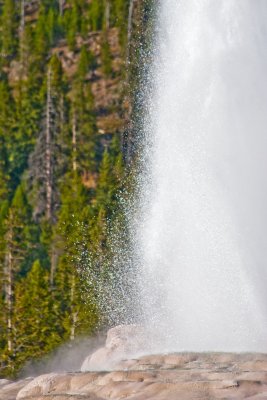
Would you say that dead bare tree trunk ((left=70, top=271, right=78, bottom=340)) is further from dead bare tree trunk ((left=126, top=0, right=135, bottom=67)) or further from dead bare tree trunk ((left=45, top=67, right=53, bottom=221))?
dead bare tree trunk ((left=126, top=0, right=135, bottom=67))

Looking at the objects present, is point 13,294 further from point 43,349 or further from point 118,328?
point 118,328

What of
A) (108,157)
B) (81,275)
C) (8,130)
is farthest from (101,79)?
(81,275)

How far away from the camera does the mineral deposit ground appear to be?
22.8m

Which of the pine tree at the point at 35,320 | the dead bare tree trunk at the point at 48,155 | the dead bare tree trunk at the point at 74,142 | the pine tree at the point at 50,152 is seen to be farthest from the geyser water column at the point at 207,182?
the dead bare tree trunk at the point at 74,142

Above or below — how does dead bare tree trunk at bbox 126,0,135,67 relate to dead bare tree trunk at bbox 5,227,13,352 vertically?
above

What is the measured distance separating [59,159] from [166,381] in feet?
200

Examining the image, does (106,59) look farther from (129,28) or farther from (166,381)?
(166,381)

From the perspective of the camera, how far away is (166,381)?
78.5ft

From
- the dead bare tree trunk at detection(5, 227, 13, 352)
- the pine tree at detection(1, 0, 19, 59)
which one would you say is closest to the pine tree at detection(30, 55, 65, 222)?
the dead bare tree trunk at detection(5, 227, 13, 352)

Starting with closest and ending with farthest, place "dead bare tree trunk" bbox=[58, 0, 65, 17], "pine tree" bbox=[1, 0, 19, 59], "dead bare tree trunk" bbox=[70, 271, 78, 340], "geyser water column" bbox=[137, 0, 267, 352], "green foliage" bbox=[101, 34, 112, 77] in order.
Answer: "geyser water column" bbox=[137, 0, 267, 352], "dead bare tree trunk" bbox=[70, 271, 78, 340], "green foliage" bbox=[101, 34, 112, 77], "pine tree" bbox=[1, 0, 19, 59], "dead bare tree trunk" bbox=[58, 0, 65, 17]

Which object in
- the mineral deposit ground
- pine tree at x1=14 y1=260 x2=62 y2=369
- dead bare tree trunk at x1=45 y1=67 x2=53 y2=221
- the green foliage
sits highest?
the green foliage

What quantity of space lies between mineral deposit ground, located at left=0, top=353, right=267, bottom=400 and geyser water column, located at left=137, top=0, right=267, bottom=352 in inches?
109

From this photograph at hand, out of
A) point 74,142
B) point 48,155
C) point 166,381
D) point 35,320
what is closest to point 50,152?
point 48,155

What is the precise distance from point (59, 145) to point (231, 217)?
53.1 m
